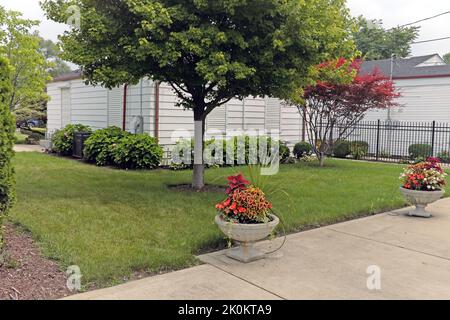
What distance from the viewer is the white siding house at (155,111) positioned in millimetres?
12828

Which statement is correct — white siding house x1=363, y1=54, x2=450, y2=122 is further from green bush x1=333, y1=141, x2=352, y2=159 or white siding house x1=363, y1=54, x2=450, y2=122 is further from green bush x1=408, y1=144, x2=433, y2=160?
green bush x1=333, y1=141, x2=352, y2=159

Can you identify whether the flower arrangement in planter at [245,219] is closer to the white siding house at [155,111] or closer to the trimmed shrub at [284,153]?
the white siding house at [155,111]

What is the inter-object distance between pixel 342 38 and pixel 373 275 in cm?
478

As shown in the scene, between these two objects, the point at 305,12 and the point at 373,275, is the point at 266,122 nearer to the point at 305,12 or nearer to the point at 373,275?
the point at 305,12

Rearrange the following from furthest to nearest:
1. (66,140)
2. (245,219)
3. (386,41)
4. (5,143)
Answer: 1. (386,41)
2. (66,140)
3. (245,219)
4. (5,143)

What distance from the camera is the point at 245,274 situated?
4445mm

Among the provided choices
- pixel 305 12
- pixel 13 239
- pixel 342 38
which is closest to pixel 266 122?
pixel 342 38

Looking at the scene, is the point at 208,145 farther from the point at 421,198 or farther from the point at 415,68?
the point at 415,68

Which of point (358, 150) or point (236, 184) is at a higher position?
point (358, 150)

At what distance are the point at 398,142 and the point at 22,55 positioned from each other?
16.3 metres

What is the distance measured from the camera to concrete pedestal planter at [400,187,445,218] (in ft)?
24.0

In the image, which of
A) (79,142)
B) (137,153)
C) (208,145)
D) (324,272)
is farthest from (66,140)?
Result: (324,272)

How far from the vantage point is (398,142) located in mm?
20172

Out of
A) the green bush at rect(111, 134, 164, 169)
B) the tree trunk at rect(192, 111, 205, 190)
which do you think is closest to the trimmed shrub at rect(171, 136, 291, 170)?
the green bush at rect(111, 134, 164, 169)
